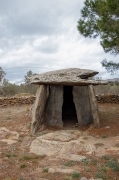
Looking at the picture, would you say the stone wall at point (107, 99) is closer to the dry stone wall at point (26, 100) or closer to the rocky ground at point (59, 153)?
the dry stone wall at point (26, 100)

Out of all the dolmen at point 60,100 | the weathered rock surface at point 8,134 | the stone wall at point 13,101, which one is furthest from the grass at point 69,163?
the stone wall at point 13,101

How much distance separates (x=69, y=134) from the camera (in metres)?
8.52

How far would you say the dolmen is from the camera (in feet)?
31.0

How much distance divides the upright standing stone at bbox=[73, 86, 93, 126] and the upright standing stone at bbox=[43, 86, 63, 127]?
73 centimetres

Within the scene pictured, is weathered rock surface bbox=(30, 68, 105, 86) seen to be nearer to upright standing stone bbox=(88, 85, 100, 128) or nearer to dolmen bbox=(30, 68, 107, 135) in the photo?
dolmen bbox=(30, 68, 107, 135)

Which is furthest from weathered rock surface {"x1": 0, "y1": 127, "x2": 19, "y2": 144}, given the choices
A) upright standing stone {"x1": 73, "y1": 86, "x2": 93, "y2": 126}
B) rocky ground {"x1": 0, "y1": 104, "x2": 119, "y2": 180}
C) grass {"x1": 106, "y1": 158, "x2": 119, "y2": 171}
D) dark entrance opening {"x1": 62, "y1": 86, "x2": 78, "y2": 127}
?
grass {"x1": 106, "y1": 158, "x2": 119, "y2": 171}

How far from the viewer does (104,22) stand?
8836 millimetres

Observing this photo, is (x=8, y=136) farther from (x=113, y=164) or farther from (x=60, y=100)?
(x=113, y=164)

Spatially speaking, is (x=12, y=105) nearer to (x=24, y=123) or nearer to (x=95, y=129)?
(x=24, y=123)

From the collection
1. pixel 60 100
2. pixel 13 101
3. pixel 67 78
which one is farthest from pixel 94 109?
pixel 13 101

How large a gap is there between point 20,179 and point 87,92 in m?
6.39

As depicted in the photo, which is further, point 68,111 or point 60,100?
point 68,111

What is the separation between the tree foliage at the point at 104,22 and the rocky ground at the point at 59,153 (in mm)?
3708

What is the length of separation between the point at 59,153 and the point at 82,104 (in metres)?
3.83
